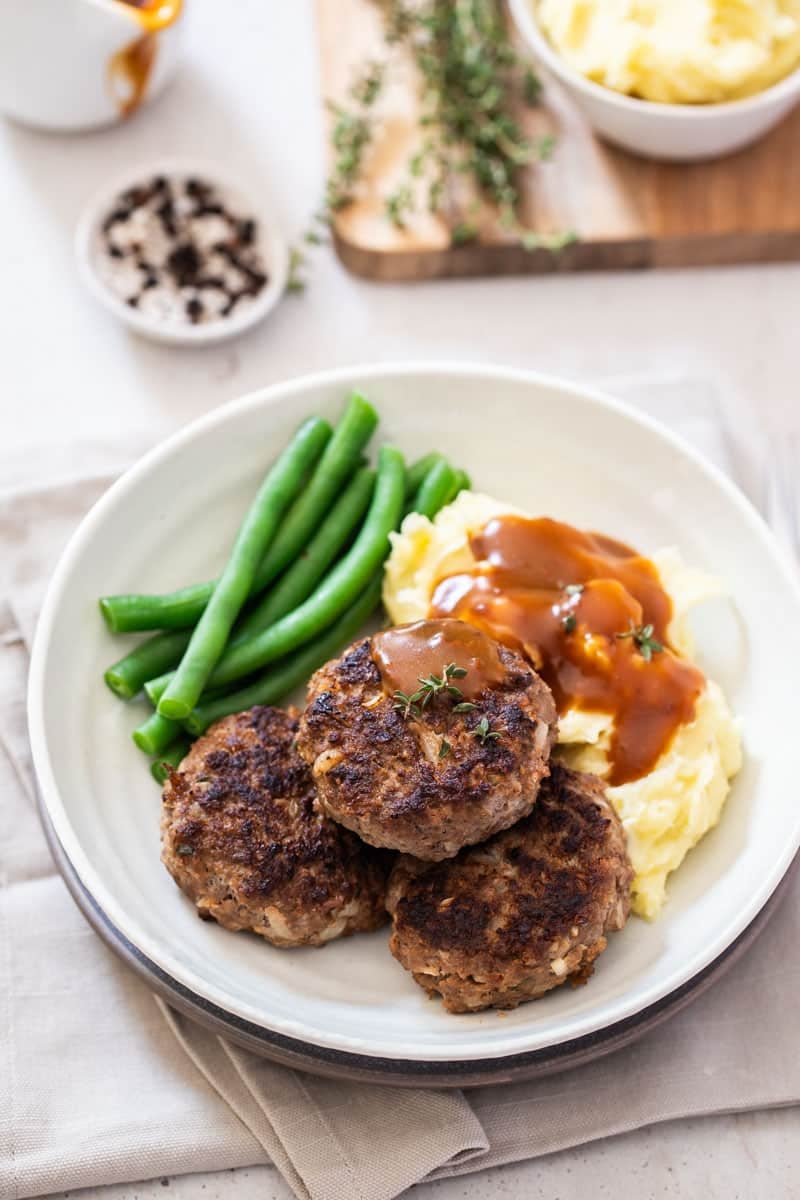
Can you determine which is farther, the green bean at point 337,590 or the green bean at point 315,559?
the green bean at point 315,559

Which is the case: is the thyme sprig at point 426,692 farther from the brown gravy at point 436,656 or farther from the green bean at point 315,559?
the green bean at point 315,559

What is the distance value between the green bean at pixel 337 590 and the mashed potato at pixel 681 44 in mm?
2200

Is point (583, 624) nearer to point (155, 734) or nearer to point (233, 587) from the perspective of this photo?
point (233, 587)

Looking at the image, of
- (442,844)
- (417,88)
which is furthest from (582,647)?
(417,88)

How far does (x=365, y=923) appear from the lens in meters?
4.12

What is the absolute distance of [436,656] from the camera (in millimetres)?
3971

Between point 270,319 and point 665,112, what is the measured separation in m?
2.04

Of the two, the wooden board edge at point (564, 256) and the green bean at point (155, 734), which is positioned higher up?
the wooden board edge at point (564, 256)

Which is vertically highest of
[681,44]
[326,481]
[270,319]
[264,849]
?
[681,44]

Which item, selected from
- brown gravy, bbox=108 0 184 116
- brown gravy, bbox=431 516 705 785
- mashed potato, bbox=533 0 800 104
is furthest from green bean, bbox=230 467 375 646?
brown gravy, bbox=108 0 184 116

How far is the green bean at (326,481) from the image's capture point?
15.6ft

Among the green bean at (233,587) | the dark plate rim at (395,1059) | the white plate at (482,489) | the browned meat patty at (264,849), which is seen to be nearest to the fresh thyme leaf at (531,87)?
the white plate at (482,489)

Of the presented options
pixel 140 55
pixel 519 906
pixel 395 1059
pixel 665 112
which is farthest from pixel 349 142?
pixel 395 1059

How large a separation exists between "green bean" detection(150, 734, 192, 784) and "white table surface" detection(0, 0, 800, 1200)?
1.57 meters
